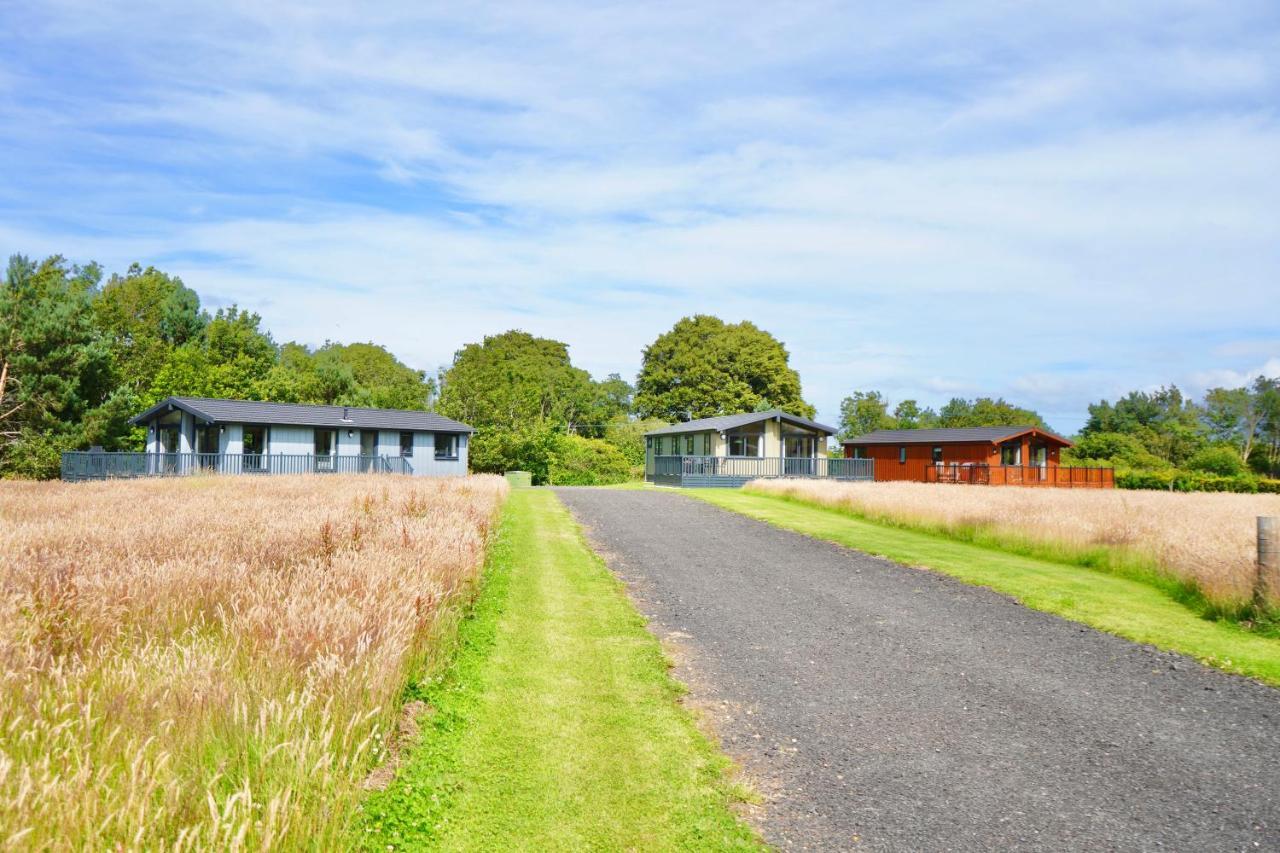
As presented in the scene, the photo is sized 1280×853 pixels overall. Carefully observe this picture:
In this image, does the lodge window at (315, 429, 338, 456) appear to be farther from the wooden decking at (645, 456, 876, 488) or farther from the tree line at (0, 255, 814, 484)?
the wooden decking at (645, 456, 876, 488)

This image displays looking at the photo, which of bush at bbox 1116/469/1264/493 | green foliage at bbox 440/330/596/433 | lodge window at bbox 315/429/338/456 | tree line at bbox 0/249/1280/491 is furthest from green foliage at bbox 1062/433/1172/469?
lodge window at bbox 315/429/338/456

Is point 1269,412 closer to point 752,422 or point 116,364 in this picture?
point 752,422

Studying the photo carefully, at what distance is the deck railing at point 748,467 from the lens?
4300 cm

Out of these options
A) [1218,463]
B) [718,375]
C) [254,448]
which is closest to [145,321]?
[254,448]

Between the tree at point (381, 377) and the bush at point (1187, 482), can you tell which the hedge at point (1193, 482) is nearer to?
the bush at point (1187, 482)

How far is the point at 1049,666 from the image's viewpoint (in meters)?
7.29

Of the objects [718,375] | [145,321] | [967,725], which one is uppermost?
[145,321]

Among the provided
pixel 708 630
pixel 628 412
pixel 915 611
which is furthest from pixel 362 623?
pixel 628 412

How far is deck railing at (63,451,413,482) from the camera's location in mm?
34250

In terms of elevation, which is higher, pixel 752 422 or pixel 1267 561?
pixel 752 422

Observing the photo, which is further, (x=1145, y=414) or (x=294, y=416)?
(x=1145, y=414)

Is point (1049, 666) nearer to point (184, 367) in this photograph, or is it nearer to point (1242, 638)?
point (1242, 638)

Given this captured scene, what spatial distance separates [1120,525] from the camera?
1429 centimetres

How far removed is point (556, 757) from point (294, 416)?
3995 cm
